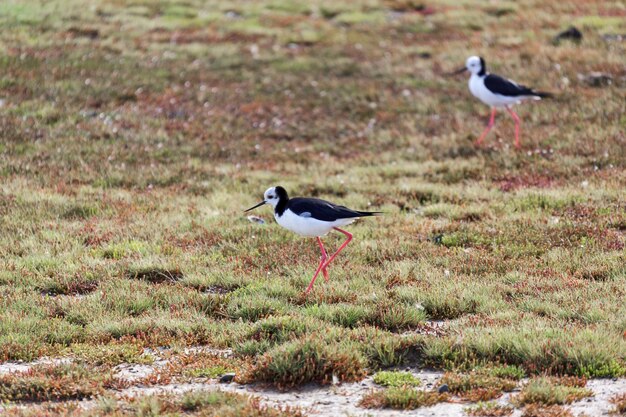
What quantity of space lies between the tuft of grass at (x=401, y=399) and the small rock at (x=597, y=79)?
18.5 m

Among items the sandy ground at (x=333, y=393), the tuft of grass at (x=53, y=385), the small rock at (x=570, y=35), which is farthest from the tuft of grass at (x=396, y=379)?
the small rock at (x=570, y=35)

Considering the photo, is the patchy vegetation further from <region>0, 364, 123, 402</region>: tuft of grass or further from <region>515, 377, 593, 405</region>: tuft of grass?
<region>515, 377, 593, 405</region>: tuft of grass

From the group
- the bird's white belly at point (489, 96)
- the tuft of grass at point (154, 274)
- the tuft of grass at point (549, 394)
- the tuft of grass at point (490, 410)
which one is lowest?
the tuft of grass at point (154, 274)

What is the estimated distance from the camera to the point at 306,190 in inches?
685

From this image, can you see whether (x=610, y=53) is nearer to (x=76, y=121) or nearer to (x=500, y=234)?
(x=500, y=234)

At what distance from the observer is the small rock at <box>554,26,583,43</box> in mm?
28873

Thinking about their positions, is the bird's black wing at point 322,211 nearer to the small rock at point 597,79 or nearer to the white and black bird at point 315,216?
the white and black bird at point 315,216

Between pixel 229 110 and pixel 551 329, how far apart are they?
51.7 ft

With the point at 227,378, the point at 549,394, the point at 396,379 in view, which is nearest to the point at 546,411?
the point at 549,394

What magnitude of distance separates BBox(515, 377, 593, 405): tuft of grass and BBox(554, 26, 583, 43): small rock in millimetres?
23009

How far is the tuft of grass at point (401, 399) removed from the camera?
26.2ft

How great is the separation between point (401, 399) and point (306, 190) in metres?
9.72

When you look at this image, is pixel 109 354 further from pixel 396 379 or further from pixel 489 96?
pixel 489 96

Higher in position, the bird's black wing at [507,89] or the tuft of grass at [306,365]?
the bird's black wing at [507,89]
